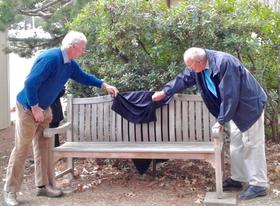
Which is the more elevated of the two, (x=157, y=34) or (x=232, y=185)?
(x=157, y=34)

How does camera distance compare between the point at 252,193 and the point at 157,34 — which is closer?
the point at 252,193

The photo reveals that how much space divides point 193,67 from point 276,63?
8.05ft

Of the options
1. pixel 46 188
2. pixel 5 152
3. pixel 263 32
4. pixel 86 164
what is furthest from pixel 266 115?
pixel 5 152

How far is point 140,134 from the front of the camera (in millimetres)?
6324

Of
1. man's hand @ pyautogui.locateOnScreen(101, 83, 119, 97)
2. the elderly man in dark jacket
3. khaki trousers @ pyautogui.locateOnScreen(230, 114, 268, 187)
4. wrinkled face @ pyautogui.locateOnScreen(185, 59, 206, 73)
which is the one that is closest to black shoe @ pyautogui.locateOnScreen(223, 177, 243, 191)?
the elderly man in dark jacket

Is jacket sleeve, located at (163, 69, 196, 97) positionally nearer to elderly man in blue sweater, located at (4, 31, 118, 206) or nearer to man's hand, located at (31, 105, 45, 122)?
elderly man in blue sweater, located at (4, 31, 118, 206)

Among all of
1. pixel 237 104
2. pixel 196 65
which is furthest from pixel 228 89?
pixel 196 65

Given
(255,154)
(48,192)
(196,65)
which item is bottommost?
(48,192)

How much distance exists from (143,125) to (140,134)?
0.40 ft

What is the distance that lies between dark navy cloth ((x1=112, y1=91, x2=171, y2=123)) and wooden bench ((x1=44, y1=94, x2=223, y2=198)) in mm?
94

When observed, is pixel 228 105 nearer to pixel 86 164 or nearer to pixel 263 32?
pixel 263 32

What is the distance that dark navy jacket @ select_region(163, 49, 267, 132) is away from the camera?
5.12 metres

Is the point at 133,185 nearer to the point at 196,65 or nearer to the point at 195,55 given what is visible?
the point at 196,65

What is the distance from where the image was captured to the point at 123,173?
6.65 meters
